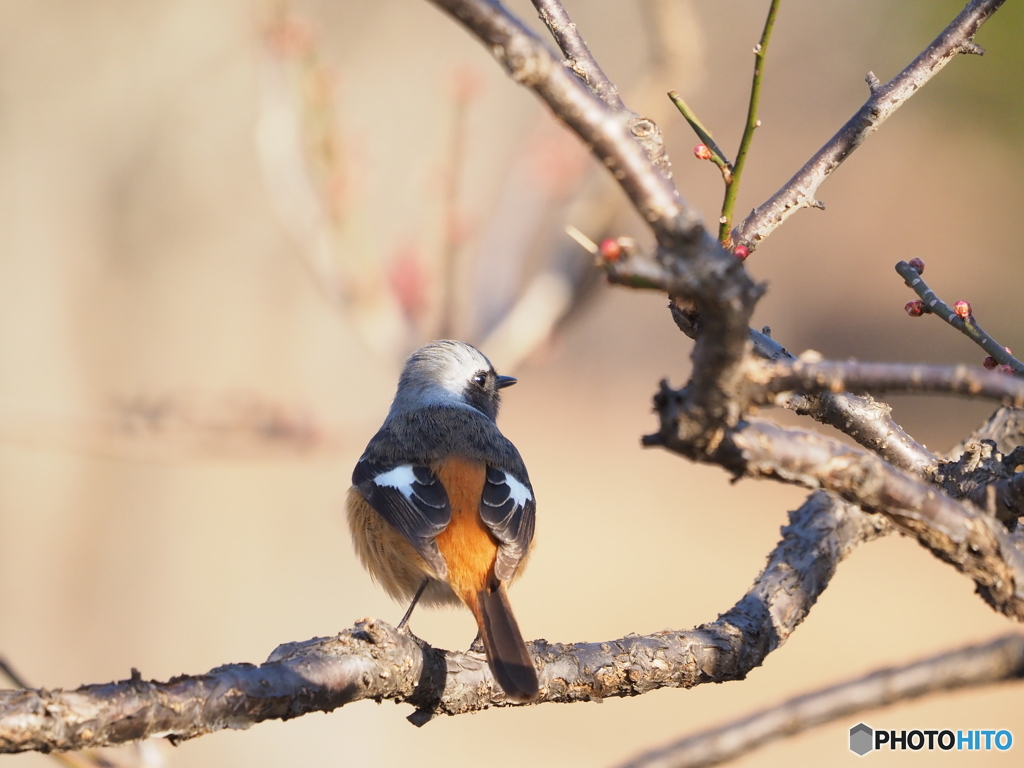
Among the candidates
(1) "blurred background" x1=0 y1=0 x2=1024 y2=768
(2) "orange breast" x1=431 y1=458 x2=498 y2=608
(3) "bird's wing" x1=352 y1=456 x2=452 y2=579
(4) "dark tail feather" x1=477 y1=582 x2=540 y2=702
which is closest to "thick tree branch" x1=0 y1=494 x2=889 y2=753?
(4) "dark tail feather" x1=477 y1=582 x2=540 y2=702

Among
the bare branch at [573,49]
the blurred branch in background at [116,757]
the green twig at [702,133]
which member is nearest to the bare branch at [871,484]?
the green twig at [702,133]

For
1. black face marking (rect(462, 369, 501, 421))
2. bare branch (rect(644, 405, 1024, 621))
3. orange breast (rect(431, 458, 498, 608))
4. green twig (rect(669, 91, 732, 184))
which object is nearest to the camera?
bare branch (rect(644, 405, 1024, 621))

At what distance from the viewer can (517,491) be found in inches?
140

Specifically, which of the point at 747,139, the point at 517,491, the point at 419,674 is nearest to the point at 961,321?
the point at 747,139

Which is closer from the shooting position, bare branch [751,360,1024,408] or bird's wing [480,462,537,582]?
bare branch [751,360,1024,408]

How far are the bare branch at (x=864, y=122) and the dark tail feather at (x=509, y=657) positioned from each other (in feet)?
3.78

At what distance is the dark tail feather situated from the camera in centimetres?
223

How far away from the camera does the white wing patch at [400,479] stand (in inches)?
139

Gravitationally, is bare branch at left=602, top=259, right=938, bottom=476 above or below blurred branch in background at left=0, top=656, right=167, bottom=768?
above

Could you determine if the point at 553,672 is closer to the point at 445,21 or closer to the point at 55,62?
the point at 55,62

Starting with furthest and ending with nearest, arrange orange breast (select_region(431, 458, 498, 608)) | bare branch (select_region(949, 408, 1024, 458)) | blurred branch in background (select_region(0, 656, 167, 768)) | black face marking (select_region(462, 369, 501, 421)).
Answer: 1. black face marking (select_region(462, 369, 501, 421))
2. orange breast (select_region(431, 458, 498, 608))
3. bare branch (select_region(949, 408, 1024, 458))
4. blurred branch in background (select_region(0, 656, 167, 768))

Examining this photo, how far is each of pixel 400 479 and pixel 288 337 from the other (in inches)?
176

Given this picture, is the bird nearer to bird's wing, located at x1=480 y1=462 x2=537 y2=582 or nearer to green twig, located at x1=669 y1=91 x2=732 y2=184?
bird's wing, located at x1=480 y1=462 x2=537 y2=582

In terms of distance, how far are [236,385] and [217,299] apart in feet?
2.32
